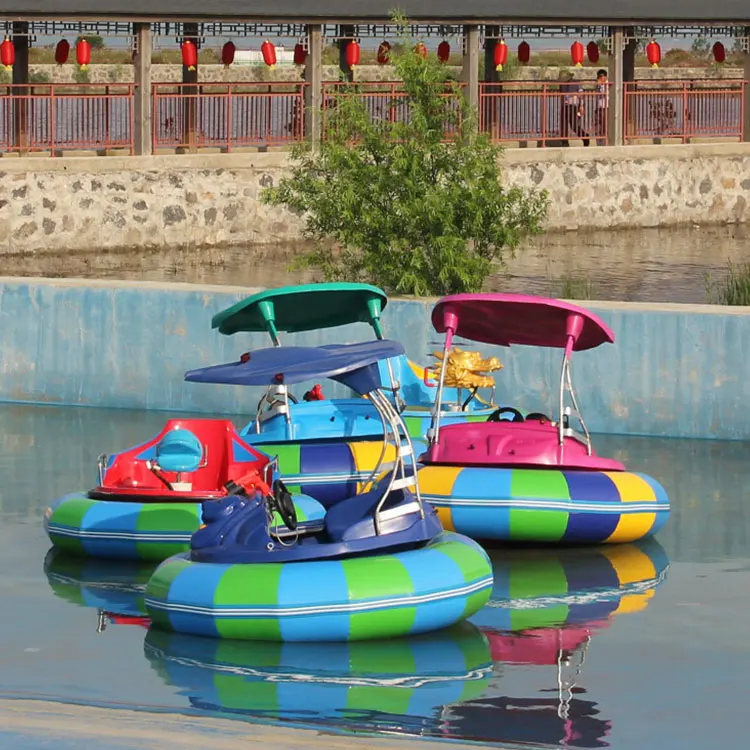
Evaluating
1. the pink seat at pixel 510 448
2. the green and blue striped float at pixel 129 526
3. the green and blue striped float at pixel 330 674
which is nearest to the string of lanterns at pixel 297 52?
the pink seat at pixel 510 448

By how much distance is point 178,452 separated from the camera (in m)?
13.3

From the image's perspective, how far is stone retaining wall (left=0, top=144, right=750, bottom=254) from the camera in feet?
100

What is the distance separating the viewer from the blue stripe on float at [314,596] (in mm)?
10500

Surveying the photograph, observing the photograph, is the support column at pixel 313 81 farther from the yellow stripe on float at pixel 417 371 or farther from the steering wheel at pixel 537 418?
the steering wheel at pixel 537 418

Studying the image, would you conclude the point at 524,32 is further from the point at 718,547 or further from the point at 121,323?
the point at 718,547

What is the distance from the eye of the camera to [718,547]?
13.4 meters

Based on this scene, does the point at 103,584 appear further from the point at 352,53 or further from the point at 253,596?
the point at 352,53

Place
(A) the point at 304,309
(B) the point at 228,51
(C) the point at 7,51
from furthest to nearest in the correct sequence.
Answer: (B) the point at 228,51 → (C) the point at 7,51 → (A) the point at 304,309

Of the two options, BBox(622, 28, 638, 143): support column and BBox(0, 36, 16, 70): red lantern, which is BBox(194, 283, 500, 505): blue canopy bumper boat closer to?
BBox(0, 36, 16, 70): red lantern

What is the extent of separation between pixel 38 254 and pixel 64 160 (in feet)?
5.08

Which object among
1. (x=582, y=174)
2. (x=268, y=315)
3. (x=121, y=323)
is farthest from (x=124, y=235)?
(x=268, y=315)

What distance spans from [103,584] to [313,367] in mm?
2287

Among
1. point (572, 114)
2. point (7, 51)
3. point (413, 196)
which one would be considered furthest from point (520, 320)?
point (572, 114)

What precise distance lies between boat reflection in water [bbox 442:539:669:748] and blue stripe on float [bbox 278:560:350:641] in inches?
34.8
